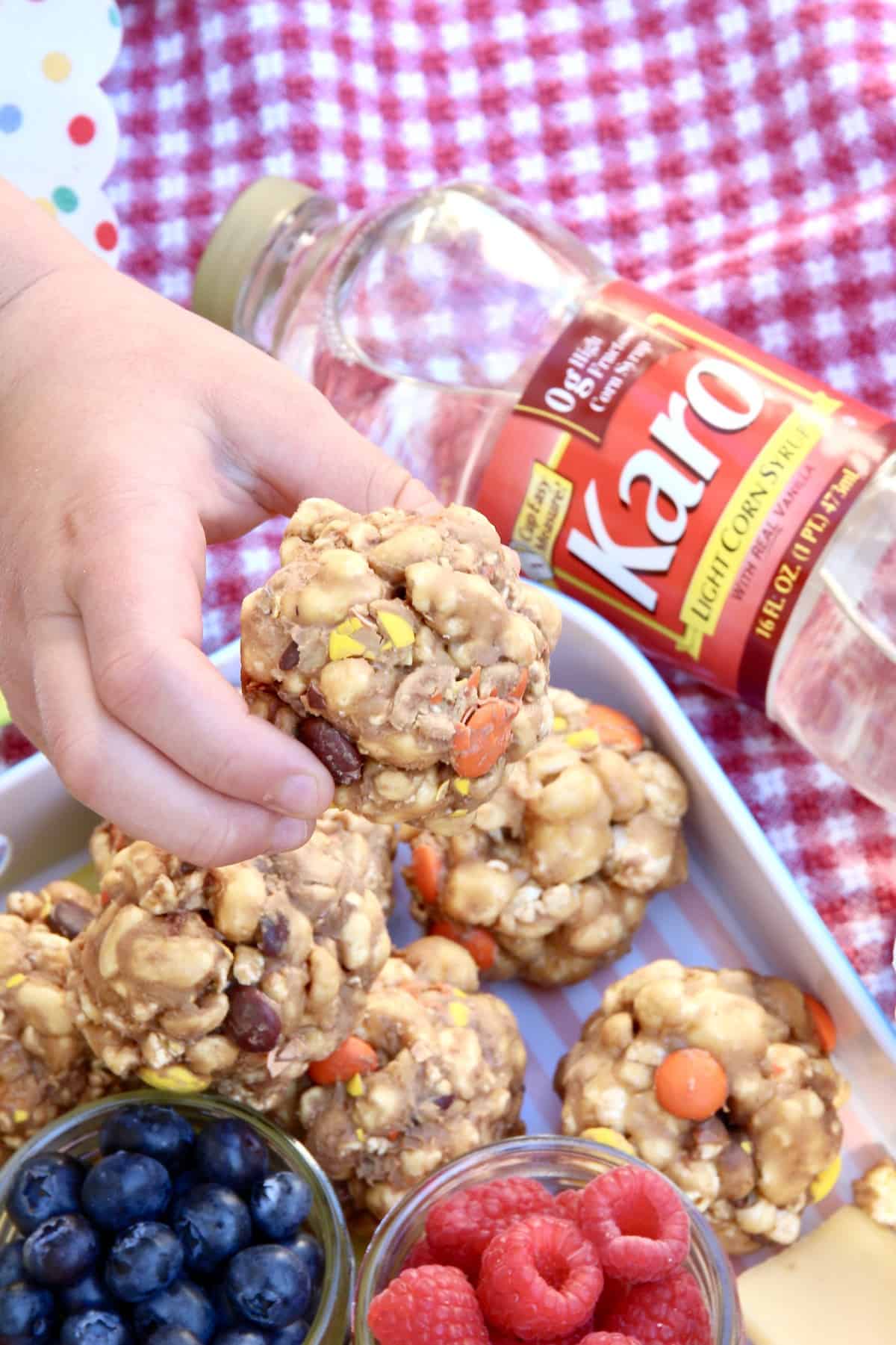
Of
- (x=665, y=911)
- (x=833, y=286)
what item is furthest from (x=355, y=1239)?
(x=833, y=286)

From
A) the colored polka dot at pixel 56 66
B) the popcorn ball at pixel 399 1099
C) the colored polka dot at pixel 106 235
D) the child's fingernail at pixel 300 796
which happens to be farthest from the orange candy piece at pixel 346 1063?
the colored polka dot at pixel 56 66

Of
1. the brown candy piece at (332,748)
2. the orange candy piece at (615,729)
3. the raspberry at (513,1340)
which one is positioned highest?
the brown candy piece at (332,748)

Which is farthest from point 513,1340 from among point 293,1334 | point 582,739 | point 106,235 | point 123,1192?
point 106,235

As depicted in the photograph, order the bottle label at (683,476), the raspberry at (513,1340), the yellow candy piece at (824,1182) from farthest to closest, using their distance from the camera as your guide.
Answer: the bottle label at (683,476)
the yellow candy piece at (824,1182)
the raspberry at (513,1340)

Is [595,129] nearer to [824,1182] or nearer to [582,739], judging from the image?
[582,739]

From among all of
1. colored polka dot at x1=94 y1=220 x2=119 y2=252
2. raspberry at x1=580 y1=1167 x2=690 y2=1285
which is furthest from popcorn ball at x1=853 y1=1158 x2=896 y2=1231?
colored polka dot at x1=94 y1=220 x2=119 y2=252

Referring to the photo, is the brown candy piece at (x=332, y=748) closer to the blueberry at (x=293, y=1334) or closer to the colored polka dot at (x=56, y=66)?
the blueberry at (x=293, y=1334)
